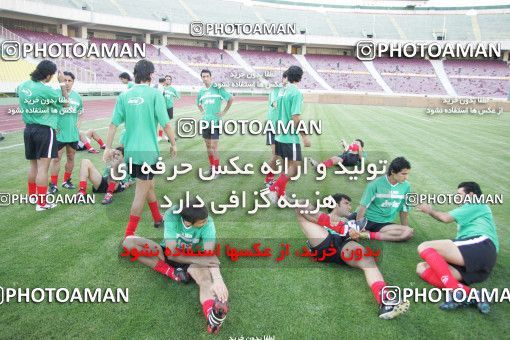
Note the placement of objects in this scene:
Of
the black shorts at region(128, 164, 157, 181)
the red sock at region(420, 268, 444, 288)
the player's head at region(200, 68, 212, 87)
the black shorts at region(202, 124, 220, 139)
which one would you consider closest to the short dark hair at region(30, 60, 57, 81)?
the black shorts at region(128, 164, 157, 181)

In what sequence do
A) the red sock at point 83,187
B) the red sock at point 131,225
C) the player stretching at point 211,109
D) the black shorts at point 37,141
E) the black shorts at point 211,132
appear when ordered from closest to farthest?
the red sock at point 131,225, the black shorts at point 37,141, the red sock at point 83,187, the black shorts at point 211,132, the player stretching at point 211,109

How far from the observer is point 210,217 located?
4.05 metres

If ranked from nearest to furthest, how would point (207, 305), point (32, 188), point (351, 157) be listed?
1. point (207, 305)
2. point (32, 188)
3. point (351, 157)

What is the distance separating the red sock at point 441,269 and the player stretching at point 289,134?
2.72 m

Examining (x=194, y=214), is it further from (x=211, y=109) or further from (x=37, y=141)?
(x=211, y=109)

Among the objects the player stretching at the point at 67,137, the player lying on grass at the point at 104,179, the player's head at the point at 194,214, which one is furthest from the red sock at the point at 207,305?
the player stretching at the point at 67,137

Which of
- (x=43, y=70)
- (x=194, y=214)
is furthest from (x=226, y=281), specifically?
(x=43, y=70)

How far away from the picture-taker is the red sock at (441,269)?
3.61 meters

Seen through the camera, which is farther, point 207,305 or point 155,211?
point 155,211

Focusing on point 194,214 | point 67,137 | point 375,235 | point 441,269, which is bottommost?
point 375,235

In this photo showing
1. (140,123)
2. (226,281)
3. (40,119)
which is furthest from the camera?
(40,119)

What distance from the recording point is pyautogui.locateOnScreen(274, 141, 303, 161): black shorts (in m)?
6.23

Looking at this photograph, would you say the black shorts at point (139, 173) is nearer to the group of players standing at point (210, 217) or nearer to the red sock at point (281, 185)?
the group of players standing at point (210, 217)

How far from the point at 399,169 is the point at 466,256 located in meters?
1.34
